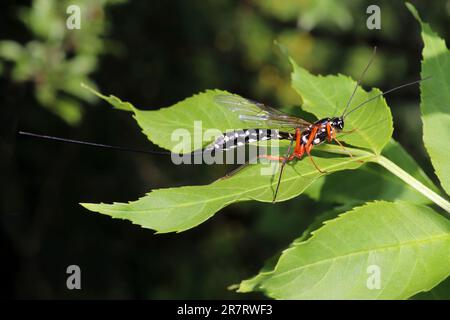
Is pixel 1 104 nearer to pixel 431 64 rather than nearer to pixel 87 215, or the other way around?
pixel 87 215

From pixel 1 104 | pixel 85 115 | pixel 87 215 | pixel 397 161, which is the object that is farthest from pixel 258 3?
pixel 397 161

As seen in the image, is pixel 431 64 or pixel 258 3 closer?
pixel 431 64

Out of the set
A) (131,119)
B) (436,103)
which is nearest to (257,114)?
(436,103)

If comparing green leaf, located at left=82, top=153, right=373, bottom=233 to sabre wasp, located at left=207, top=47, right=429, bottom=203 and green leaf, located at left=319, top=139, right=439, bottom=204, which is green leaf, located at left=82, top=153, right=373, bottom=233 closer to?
sabre wasp, located at left=207, top=47, right=429, bottom=203

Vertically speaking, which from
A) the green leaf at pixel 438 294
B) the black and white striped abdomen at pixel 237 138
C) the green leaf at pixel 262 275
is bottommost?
the green leaf at pixel 438 294

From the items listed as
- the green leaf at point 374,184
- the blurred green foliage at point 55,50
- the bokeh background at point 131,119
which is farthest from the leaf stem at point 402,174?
the blurred green foliage at point 55,50

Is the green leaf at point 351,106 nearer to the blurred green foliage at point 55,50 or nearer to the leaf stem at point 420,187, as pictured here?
the leaf stem at point 420,187

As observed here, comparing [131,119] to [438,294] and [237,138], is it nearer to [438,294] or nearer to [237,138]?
[237,138]
